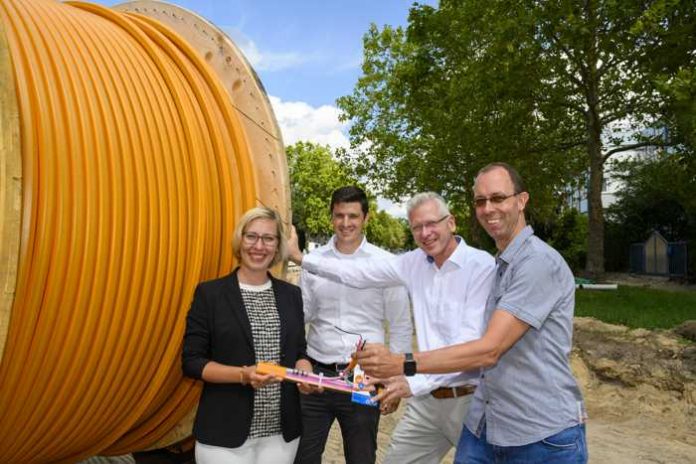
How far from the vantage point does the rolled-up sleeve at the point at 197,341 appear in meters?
2.93

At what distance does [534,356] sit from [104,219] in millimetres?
2228

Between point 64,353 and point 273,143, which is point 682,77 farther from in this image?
point 64,353

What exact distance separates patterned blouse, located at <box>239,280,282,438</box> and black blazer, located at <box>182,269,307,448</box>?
4 centimetres

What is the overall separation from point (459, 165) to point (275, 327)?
64.9 ft

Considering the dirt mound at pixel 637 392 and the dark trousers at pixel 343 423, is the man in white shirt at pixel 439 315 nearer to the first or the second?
the dark trousers at pixel 343 423

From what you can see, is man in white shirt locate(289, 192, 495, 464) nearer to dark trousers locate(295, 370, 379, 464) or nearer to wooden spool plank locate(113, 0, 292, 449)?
dark trousers locate(295, 370, 379, 464)

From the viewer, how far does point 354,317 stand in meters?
4.14

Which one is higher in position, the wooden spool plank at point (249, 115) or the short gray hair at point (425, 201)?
the wooden spool plank at point (249, 115)

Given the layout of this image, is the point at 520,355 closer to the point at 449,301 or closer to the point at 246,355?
the point at 449,301

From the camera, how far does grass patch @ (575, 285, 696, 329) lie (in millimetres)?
11094

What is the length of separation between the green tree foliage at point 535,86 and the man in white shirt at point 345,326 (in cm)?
917

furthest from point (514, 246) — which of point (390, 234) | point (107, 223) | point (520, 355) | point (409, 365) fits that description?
point (390, 234)

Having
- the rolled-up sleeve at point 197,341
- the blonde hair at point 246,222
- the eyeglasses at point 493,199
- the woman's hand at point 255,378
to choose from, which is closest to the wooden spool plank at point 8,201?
the rolled-up sleeve at point 197,341

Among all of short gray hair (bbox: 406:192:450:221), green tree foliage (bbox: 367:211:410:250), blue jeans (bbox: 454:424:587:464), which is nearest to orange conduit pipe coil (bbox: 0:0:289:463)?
short gray hair (bbox: 406:192:450:221)
